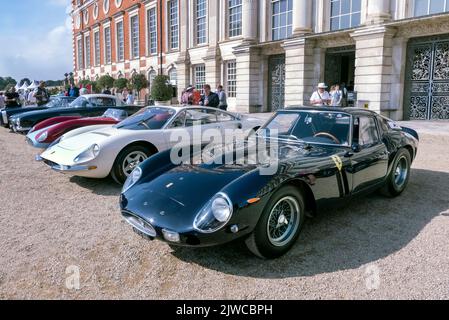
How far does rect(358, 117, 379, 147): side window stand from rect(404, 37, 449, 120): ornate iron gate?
462 inches

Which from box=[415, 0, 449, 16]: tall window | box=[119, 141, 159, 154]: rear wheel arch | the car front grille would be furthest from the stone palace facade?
the car front grille

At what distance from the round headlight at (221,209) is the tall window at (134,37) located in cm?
3652

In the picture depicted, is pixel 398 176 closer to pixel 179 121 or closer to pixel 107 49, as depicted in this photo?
pixel 179 121

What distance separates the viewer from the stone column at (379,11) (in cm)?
1511

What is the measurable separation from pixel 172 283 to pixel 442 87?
1511 centimetres

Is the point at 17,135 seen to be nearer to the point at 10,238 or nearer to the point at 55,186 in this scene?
the point at 55,186

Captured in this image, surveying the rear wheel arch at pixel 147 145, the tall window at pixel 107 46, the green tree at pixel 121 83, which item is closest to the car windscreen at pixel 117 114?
the rear wheel arch at pixel 147 145

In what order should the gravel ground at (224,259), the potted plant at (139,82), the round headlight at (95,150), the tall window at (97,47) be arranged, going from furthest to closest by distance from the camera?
1. the tall window at (97,47)
2. the potted plant at (139,82)
3. the round headlight at (95,150)
4. the gravel ground at (224,259)

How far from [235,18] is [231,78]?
3.73m

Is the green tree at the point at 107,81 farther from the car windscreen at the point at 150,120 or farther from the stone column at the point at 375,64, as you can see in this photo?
the car windscreen at the point at 150,120

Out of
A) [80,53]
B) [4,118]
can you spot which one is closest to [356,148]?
[4,118]

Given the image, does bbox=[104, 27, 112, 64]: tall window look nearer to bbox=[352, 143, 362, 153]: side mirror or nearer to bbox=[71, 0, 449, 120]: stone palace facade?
bbox=[71, 0, 449, 120]: stone palace facade

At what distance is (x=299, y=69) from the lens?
1875 cm

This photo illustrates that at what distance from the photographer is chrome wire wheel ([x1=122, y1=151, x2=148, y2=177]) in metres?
6.00
